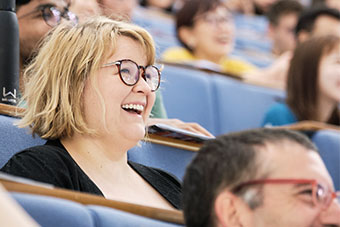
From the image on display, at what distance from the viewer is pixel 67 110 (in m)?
1.20

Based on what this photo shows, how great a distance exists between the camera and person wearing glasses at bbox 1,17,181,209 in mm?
1212

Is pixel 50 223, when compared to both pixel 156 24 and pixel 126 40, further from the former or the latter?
pixel 156 24

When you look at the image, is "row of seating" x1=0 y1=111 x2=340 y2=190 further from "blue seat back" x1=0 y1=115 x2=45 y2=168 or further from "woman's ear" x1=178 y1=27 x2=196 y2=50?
"woman's ear" x1=178 y1=27 x2=196 y2=50

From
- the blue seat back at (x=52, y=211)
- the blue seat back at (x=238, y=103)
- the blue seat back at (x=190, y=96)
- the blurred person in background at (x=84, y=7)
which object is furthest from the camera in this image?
the blue seat back at (x=238, y=103)

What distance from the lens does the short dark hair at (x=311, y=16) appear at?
9.64 feet

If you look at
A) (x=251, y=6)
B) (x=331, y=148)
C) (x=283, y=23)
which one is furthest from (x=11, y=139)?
(x=251, y=6)

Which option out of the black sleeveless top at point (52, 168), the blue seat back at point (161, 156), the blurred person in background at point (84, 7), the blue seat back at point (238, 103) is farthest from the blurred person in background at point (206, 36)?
the black sleeveless top at point (52, 168)

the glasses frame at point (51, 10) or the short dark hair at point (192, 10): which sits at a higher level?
the glasses frame at point (51, 10)

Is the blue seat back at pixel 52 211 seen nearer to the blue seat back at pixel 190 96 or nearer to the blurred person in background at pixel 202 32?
the blue seat back at pixel 190 96

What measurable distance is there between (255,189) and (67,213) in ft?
0.68

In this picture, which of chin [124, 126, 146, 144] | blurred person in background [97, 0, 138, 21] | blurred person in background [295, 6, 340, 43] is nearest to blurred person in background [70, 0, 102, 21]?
blurred person in background [97, 0, 138, 21]

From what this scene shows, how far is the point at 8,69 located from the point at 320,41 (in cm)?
118

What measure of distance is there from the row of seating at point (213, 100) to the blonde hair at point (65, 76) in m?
0.81

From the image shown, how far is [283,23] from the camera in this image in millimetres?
3430
